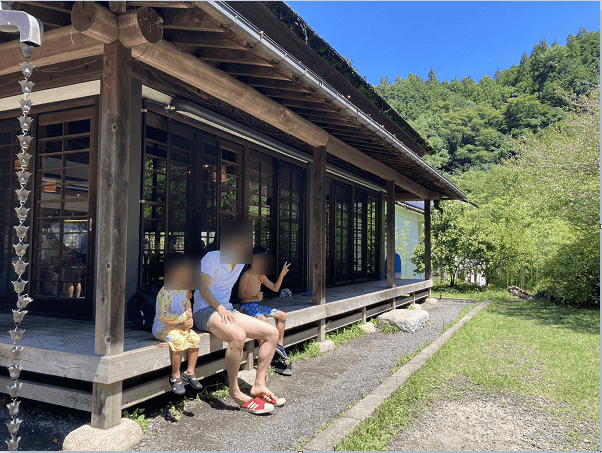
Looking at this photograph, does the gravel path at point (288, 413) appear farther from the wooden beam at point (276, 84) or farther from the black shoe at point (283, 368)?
the wooden beam at point (276, 84)

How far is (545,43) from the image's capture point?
149 feet

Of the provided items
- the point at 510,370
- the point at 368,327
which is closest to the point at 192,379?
the point at 510,370

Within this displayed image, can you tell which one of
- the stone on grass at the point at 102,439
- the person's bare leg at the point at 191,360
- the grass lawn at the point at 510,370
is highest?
the person's bare leg at the point at 191,360

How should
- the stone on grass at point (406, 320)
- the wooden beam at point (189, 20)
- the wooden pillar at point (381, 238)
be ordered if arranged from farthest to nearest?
the wooden pillar at point (381, 238)
the stone on grass at point (406, 320)
the wooden beam at point (189, 20)

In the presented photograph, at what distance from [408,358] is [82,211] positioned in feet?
13.8

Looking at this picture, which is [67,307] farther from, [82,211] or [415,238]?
[415,238]

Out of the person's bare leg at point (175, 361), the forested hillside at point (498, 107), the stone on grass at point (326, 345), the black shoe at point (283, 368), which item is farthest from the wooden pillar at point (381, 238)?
the forested hillside at point (498, 107)

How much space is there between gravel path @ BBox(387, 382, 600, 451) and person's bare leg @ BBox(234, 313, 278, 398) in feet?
3.91

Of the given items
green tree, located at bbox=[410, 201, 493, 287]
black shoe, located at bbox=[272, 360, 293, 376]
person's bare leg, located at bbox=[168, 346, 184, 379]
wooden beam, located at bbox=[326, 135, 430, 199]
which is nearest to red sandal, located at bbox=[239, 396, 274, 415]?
person's bare leg, located at bbox=[168, 346, 184, 379]

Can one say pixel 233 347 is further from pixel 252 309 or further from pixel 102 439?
pixel 102 439

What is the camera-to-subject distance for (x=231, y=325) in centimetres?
385

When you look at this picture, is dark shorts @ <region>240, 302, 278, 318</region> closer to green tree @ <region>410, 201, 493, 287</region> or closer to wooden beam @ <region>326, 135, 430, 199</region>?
wooden beam @ <region>326, 135, 430, 199</region>

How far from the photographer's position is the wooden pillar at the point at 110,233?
317cm

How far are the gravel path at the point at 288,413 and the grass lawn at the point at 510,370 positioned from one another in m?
0.41
